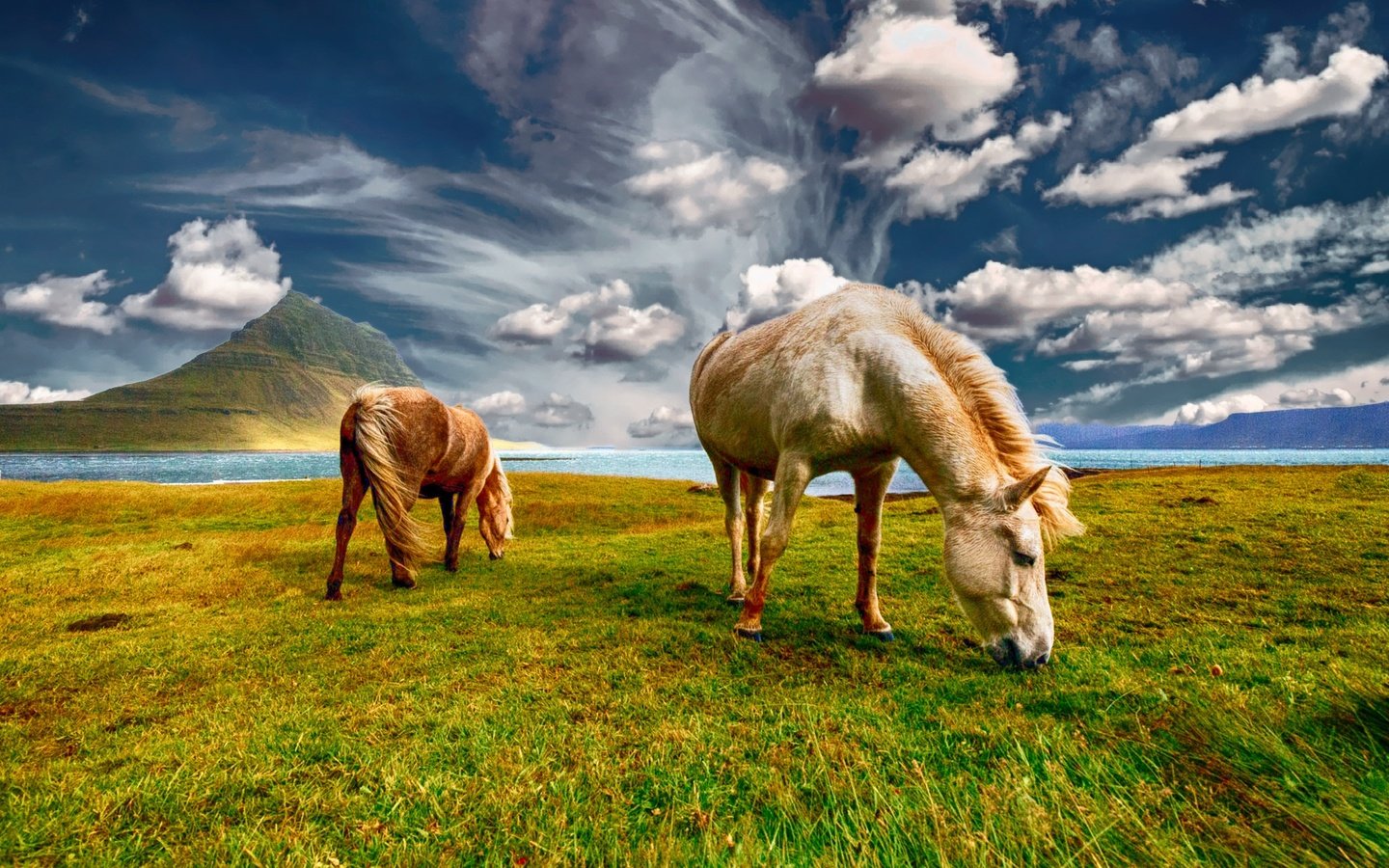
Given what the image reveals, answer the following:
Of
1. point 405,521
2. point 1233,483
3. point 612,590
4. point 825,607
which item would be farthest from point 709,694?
point 1233,483

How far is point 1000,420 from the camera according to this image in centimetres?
507

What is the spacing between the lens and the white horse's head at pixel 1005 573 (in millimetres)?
4480

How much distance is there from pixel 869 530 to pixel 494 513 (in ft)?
28.4

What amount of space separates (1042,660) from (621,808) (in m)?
3.66

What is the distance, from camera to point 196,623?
266 inches

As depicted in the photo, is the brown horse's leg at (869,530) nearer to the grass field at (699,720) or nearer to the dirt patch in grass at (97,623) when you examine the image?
the grass field at (699,720)

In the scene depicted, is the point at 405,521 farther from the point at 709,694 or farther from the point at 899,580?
the point at 899,580

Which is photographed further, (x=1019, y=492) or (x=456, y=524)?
(x=456, y=524)

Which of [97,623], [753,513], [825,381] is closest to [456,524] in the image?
[97,623]

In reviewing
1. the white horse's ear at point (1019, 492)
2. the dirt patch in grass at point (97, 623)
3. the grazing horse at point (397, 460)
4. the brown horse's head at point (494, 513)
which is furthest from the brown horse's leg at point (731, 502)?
the dirt patch in grass at point (97, 623)

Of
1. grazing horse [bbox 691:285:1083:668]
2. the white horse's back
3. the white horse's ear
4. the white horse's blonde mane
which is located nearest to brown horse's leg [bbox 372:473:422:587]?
the white horse's back

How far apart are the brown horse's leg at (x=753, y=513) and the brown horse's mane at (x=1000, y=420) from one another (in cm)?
330

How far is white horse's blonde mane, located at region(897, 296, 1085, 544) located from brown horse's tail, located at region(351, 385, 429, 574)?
733cm

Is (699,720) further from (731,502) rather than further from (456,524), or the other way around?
(456,524)
